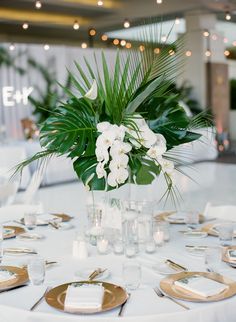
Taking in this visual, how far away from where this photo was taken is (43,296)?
5.86 feet

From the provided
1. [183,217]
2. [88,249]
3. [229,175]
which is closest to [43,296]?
[88,249]

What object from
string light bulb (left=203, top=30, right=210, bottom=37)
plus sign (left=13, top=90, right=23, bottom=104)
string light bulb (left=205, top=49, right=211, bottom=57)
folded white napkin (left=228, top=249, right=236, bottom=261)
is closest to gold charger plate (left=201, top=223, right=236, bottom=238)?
folded white napkin (left=228, top=249, right=236, bottom=261)

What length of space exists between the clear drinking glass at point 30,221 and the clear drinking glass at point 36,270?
2.96ft

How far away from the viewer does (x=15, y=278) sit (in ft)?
6.46

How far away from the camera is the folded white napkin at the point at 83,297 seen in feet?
5.45

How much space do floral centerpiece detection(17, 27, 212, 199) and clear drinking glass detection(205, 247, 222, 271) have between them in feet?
1.17

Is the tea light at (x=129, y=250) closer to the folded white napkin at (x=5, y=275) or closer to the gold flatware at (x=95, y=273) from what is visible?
the gold flatware at (x=95, y=273)

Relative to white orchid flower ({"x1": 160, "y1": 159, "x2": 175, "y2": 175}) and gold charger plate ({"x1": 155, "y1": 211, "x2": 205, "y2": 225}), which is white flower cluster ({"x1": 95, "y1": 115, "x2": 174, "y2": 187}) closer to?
white orchid flower ({"x1": 160, "y1": 159, "x2": 175, "y2": 175})

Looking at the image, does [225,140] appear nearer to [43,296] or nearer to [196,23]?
[196,23]

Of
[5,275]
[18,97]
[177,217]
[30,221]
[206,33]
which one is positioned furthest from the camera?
[206,33]

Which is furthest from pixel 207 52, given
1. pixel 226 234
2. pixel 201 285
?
pixel 201 285

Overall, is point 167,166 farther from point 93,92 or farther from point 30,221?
point 30,221

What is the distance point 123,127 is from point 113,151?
0.11 meters

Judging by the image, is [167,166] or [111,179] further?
[167,166]
